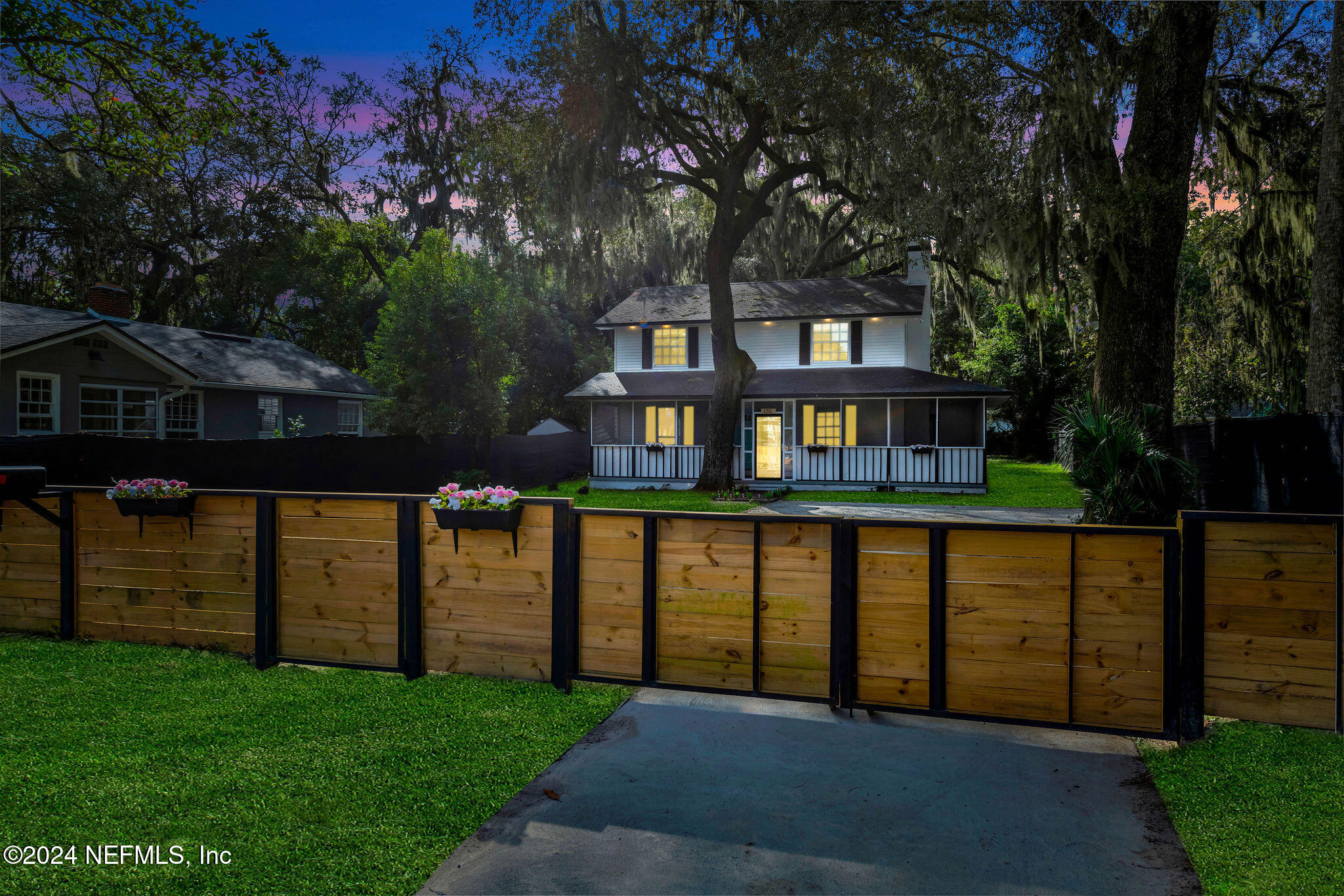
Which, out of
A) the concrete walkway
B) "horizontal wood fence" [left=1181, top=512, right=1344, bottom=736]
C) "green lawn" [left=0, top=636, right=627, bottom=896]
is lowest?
"green lawn" [left=0, top=636, right=627, bottom=896]

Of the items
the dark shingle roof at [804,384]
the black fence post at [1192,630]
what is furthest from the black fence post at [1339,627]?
the dark shingle roof at [804,384]

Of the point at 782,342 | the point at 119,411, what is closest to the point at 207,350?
the point at 119,411

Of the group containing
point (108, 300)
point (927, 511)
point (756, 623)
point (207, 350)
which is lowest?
point (927, 511)

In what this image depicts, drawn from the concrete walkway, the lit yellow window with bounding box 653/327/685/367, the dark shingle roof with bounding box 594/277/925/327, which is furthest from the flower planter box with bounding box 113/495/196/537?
the lit yellow window with bounding box 653/327/685/367

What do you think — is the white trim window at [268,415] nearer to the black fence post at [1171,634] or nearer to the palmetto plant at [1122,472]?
the palmetto plant at [1122,472]

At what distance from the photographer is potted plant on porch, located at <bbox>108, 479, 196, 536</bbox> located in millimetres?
5133

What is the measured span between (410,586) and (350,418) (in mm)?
21010

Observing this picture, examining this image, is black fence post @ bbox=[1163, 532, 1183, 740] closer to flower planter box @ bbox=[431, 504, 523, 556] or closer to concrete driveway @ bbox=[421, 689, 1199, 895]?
concrete driveway @ bbox=[421, 689, 1199, 895]

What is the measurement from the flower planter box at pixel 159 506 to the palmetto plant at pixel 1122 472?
7.66 m

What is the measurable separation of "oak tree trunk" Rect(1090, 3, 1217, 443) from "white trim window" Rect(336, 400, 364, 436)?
69.6 feet

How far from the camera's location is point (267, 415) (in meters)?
20.2

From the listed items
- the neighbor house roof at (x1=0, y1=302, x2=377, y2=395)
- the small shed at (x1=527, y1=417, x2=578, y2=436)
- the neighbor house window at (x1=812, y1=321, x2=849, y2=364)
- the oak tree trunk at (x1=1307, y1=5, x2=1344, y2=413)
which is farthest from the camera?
the small shed at (x1=527, y1=417, x2=578, y2=436)

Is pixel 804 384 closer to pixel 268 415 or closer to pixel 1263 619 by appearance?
pixel 268 415

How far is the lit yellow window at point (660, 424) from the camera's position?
830 inches
